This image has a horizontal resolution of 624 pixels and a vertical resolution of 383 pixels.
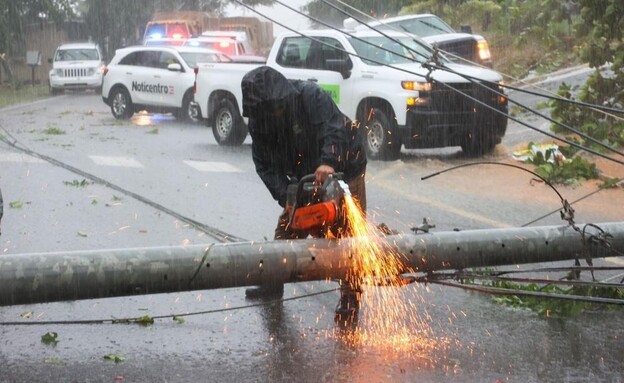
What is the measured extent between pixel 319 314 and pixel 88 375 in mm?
2021

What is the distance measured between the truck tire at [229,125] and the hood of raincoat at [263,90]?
13435mm

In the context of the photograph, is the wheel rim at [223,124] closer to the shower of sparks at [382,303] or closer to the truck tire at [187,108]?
the truck tire at [187,108]

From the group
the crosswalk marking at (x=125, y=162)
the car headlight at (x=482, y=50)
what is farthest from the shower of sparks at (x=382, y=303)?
the car headlight at (x=482, y=50)

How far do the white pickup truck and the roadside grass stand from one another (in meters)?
19.2

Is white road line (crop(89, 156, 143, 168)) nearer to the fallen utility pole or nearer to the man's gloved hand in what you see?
the man's gloved hand

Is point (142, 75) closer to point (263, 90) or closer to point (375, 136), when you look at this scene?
point (375, 136)

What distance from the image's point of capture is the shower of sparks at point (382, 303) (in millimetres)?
5945

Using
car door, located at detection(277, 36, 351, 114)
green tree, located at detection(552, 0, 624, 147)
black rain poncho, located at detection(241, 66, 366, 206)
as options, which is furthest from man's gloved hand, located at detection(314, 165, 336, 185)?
car door, located at detection(277, 36, 351, 114)

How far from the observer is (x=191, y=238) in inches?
408

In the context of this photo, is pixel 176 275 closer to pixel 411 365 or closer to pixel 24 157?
pixel 411 365

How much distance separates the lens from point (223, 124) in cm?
2039

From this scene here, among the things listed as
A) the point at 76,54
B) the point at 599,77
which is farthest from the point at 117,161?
the point at 76,54

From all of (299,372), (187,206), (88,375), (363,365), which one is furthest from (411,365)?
(187,206)

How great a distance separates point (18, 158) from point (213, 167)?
3.49 meters
